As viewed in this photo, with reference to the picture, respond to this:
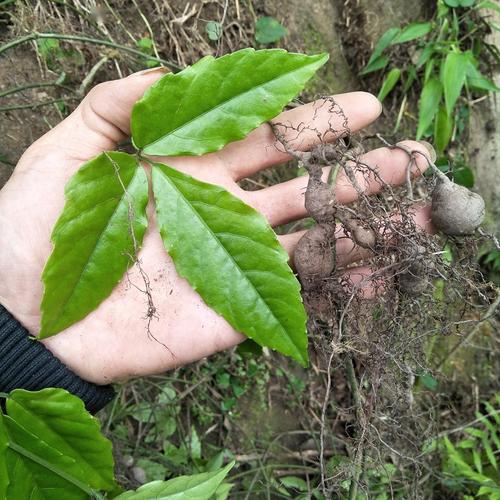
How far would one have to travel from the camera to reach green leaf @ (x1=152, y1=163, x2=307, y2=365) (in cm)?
120

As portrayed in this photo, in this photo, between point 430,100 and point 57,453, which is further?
point 430,100

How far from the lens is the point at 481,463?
2.03 m

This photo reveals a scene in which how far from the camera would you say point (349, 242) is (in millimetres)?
1456

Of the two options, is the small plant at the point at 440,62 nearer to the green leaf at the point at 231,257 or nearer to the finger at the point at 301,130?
the finger at the point at 301,130

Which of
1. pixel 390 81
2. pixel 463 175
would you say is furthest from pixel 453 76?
pixel 463 175

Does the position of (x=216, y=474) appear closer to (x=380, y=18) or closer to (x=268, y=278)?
(x=268, y=278)

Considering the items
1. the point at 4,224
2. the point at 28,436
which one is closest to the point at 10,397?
the point at 28,436

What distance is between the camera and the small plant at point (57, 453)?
1.03 meters

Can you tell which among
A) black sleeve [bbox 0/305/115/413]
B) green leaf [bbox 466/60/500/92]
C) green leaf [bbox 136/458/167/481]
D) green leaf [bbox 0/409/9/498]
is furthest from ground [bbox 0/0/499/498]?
green leaf [bbox 0/409/9/498]

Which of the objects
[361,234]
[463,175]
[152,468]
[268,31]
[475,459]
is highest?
[268,31]

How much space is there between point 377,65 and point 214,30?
640mm

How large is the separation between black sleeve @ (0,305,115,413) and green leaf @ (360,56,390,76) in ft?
4.85

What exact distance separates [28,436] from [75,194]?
1.63ft

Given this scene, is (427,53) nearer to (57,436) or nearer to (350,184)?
(350,184)
